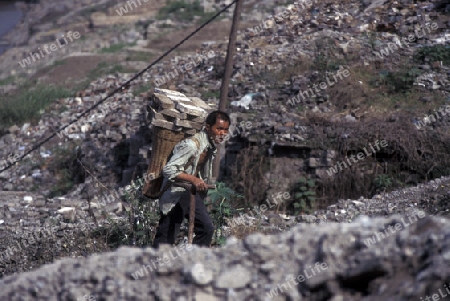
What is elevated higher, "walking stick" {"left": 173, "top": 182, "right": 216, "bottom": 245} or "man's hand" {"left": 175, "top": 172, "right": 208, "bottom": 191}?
"man's hand" {"left": 175, "top": 172, "right": 208, "bottom": 191}

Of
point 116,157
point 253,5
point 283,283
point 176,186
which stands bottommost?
point 253,5

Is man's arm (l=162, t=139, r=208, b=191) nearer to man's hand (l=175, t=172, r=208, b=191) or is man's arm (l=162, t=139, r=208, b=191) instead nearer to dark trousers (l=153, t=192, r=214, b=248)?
man's hand (l=175, t=172, r=208, b=191)

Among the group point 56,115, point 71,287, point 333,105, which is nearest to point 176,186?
point 71,287

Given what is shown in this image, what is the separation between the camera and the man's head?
513 cm

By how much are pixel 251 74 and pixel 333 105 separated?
207cm

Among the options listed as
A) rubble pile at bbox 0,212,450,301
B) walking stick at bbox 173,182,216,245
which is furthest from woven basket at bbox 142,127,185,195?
rubble pile at bbox 0,212,450,301

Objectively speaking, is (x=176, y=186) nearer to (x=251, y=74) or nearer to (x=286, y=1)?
(x=251, y=74)

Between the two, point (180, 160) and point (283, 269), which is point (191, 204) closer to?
point (180, 160)

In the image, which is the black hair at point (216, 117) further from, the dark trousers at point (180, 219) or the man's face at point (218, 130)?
the dark trousers at point (180, 219)

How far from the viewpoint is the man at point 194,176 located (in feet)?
16.9

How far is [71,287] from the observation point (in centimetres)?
384

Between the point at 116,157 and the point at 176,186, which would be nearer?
the point at 176,186

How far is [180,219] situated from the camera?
539cm

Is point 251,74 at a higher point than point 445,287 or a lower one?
lower
